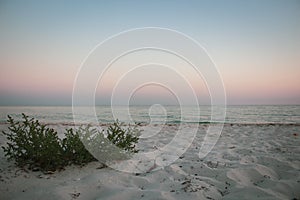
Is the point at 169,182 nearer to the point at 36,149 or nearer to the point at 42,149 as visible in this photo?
the point at 42,149

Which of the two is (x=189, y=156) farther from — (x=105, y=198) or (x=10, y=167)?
(x=10, y=167)

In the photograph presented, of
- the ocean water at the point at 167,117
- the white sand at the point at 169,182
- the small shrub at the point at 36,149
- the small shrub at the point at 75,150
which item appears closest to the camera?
the white sand at the point at 169,182

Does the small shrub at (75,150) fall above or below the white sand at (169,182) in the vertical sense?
above

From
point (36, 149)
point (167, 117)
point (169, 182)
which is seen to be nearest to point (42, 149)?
point (36, 149)

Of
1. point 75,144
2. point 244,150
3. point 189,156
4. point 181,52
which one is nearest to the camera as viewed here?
point 75,144

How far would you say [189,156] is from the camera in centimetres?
525

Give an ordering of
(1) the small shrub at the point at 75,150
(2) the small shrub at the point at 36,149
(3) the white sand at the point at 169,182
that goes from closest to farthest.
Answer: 1. (3) the white sand at the point at 169,182
2. (2) the small shrub at the point at 36,149
3. (1) the small shrub at the point at 75,150

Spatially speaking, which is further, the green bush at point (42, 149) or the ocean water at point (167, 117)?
the ocean water at point (167, 117)

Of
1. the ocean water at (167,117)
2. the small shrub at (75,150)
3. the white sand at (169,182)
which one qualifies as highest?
the small shrub at (75,150)

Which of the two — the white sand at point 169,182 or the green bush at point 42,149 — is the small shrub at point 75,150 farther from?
the white sand at point 169,182

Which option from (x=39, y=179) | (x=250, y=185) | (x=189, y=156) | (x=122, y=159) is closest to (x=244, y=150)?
(x=189, y=156)

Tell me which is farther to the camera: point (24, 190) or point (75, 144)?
point (75, 144)

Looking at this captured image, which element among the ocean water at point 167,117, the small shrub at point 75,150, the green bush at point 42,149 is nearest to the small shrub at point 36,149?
the green bush at point 42,149

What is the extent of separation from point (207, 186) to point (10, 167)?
3361 mm
